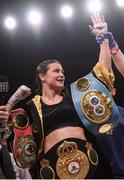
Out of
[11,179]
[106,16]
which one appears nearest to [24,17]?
[106,16]

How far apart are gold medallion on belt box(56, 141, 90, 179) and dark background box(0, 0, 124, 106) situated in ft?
1.83

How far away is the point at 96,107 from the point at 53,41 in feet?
1.98

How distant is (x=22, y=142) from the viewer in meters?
1.51

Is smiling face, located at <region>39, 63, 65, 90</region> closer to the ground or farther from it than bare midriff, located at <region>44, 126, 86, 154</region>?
farther from it

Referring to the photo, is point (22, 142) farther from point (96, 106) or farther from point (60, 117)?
point (96, 106)

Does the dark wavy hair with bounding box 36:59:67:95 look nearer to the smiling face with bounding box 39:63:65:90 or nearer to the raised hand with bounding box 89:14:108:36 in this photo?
the smiling face with bounding box 39:63:65:90

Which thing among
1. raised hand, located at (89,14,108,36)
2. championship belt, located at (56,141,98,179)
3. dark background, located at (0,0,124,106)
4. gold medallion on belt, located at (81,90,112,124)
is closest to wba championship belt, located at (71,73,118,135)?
gold medallion on belt, located at (81,90,112,124)

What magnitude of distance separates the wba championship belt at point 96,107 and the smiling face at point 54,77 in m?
0.11

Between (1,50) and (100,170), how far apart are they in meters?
0.87

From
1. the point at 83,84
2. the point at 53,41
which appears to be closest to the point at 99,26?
the point at 83,84

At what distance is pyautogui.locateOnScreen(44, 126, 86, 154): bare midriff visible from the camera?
1475 millimetres

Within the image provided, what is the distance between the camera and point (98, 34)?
157 cm

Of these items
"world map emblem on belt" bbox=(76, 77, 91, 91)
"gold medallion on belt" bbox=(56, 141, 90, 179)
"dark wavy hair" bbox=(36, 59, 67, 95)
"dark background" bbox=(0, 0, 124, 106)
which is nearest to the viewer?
"gold medallion on belt" bbox=(56, 141, 90, 179)

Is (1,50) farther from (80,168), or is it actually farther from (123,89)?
(80,168)
